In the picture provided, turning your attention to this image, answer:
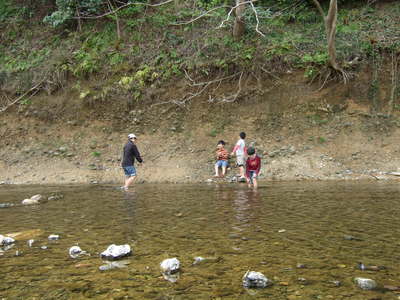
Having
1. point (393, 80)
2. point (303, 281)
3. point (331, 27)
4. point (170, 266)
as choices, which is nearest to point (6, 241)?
point (170, 266)

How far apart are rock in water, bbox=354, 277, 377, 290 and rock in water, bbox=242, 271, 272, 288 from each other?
0.76 m

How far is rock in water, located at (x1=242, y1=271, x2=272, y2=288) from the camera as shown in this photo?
2.95 meters

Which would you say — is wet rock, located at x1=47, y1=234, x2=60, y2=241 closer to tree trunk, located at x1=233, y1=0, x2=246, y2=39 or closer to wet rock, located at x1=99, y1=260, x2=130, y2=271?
wet rock, located at x1=99, y1=260, x2=130, y2=271

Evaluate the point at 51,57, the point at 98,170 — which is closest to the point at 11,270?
the point at 98,170

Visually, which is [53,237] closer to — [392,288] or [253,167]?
[392,288]

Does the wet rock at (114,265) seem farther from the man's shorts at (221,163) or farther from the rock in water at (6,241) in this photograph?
the man's shorts at (221,163)

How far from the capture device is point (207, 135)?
15547mm

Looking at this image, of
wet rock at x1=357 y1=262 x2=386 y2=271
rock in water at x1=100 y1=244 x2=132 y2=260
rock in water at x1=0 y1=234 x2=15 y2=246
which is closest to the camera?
wet rock at x1=357 y1=262 x2=386 y2=271

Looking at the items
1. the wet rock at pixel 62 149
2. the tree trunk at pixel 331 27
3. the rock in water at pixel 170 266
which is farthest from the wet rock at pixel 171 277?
the wet rock at pixel 62 149

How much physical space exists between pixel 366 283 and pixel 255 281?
0.95 m

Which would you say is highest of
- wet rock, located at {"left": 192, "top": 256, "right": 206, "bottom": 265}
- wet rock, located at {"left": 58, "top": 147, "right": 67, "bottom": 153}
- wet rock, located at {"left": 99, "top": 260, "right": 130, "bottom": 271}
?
wet rock, located at {"left": 58, "top": 147, "right": 67, "bottom": 153}

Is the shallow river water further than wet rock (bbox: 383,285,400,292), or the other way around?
the shallow river water

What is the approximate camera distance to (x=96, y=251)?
13.6 ft

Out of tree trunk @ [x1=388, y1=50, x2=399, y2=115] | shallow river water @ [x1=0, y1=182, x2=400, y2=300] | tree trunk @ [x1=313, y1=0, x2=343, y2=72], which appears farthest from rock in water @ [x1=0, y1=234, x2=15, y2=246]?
tree trunk @ [x1=388, y1=50, x2=399, y2=115]
